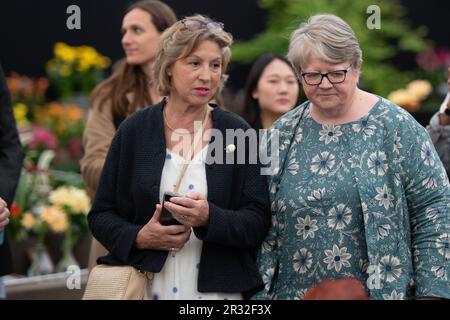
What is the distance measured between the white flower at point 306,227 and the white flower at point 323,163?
0.18 metres

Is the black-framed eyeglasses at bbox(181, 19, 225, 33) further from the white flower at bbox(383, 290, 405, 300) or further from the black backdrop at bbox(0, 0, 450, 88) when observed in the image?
the black backdrop at bbox(0, 0, 450, 88)

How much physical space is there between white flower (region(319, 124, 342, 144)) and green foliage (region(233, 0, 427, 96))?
584cm

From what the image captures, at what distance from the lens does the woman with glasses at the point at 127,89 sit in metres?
4.91

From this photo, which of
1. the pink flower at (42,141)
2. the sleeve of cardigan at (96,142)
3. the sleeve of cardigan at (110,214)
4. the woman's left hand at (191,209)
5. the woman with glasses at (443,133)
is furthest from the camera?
the pink flower at (42,141)

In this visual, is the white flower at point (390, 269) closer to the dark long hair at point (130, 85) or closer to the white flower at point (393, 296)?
the white flower at point (393, 296)

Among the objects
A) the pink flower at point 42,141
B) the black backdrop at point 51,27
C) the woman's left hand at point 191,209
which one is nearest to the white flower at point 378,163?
the woman's left hand at point 191,209

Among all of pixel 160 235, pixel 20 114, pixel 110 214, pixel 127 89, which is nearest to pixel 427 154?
pixel 160 235

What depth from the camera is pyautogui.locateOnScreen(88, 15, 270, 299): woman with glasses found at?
11.6 ft

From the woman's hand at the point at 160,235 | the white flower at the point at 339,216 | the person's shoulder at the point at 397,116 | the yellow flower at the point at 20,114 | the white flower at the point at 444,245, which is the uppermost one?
the yellow flower at the point at 20,114

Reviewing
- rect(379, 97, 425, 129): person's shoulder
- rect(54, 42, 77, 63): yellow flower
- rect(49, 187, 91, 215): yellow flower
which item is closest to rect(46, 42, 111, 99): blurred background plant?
rect(54, 42, 77, 63): yellow flower

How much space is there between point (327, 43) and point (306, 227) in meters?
0.70

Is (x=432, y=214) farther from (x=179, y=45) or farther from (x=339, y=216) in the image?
(x=179, y=45)

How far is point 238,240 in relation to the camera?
354 centimetres

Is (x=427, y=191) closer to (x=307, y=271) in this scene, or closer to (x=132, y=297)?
(x=307, y=271)
